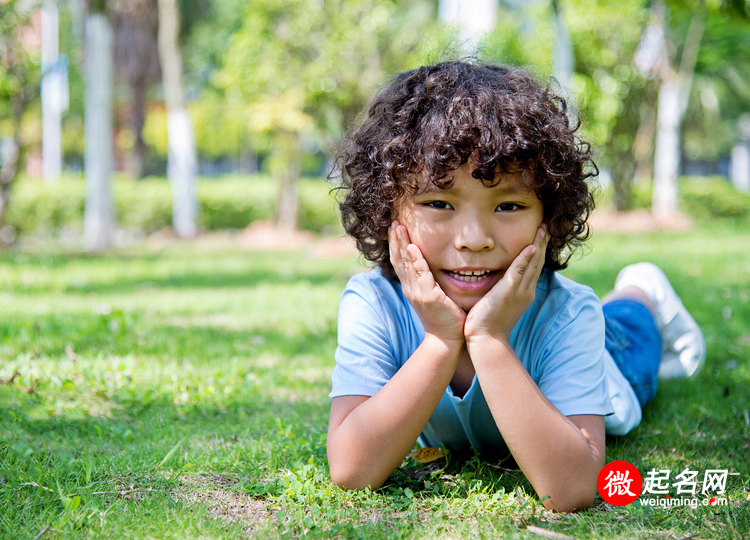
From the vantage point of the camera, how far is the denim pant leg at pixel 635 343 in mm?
2902

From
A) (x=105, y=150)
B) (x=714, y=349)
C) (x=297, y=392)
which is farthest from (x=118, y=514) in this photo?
(x=105, y=150)

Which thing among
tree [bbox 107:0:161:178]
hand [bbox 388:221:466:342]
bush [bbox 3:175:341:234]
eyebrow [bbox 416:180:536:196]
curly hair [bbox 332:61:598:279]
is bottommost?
bush [bbox 3:175:341:234]

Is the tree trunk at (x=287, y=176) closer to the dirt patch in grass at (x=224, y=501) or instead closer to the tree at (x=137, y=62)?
the tree at (x=137, y=62)

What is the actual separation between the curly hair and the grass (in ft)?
2.51

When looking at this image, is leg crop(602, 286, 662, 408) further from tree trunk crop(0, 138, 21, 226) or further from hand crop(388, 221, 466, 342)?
tree trunk crop(0, 138, 21, 226)

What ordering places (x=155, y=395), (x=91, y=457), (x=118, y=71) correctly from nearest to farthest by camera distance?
(x=91, y=457) → (x=155, y=395) → (x=118, y=71)

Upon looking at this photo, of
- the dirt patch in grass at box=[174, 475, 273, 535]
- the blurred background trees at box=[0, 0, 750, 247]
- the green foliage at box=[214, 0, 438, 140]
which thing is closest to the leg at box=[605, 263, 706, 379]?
the blurred background trees at box=[0, 0, 750, 247]

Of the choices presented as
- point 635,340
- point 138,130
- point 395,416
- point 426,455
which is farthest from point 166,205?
point 395,416

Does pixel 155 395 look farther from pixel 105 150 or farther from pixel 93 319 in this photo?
pixel 105 150

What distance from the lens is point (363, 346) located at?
201 centimetres

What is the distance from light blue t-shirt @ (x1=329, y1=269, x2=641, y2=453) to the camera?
1935 mm

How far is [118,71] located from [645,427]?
25020mm

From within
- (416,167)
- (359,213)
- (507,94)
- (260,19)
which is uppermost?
(260,19)

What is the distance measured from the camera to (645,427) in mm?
2666
